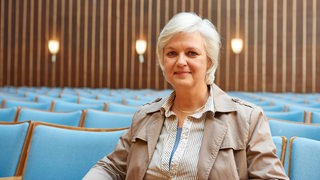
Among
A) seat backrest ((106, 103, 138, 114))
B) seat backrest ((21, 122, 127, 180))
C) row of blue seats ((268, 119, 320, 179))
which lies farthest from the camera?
seat backrest ((106, 103, 138, 114))

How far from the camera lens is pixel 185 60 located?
1783mm

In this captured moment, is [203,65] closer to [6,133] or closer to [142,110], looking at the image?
[142,110]

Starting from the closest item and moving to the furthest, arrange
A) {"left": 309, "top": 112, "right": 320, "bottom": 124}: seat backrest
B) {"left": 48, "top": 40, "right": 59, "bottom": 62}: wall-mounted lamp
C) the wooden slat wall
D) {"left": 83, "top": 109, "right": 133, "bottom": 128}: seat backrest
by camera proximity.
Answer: {"left": 83, "top": 109, "right": 133, "bottom": 128}: seat backrest
{"left": 309, "top": 112, "right": 320, "bottom": 124}: seat backrest
the wooden slat wall
{"left": 48, "top": 40, "right": 59, "bottom": 62}: wall-mounted lamp

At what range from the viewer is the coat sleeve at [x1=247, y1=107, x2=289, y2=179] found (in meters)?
1.54

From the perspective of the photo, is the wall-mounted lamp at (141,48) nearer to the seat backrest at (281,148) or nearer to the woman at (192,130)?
the woman at (192,130)

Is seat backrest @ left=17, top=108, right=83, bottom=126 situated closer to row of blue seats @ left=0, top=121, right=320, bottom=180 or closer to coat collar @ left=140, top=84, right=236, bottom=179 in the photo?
row of blue seats @ left=0, top=121, right=320, bottom=180

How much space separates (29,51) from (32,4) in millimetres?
1486

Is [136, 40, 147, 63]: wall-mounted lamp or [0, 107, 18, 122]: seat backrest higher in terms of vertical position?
[136, 40, 147, 63]: wall-mounted lamp

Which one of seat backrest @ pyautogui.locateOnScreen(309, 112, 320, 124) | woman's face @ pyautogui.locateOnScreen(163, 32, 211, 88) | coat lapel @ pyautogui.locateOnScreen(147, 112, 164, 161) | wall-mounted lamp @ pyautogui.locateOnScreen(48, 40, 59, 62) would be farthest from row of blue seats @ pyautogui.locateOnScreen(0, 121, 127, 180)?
wall-mounted lamp @ pyautogui.locateOnScreen(48, 40, 59, 62)

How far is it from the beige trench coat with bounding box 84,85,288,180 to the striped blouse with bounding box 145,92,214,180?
1.3 inches

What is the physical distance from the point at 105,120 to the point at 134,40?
10015 mm

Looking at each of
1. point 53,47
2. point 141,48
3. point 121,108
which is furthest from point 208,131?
point 53,47

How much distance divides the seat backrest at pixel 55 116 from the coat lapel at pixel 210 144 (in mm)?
1493

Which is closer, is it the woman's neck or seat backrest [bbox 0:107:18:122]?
the woman's neck
